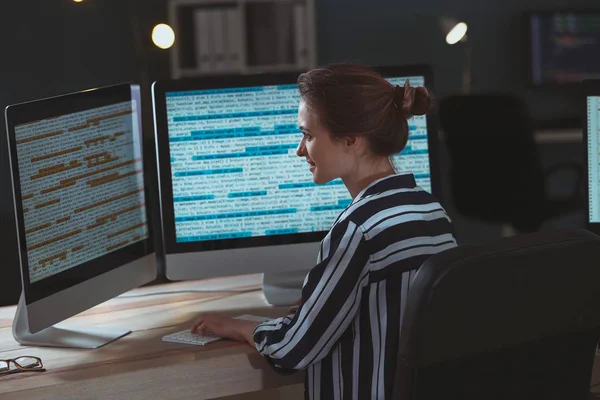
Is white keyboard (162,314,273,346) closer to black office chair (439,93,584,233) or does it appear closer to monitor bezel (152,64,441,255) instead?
monitor bezel (152,64,441,255)

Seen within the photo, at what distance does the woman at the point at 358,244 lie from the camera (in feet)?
4.33

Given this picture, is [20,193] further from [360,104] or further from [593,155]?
[593,155]

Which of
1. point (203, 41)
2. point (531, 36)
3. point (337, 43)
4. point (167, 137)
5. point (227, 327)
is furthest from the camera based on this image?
point (531, 36)

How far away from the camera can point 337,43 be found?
538cm

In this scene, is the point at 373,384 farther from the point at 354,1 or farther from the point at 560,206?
the point at 354,1

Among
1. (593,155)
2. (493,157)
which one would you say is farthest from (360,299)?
(493,157)

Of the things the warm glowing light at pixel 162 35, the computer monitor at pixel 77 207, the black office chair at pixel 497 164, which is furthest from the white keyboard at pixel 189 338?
the black office chair at pixel 497 164

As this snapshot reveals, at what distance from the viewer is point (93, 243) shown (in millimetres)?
1674

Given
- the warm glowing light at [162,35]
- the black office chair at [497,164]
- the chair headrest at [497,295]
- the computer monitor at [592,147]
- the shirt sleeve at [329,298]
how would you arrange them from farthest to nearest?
the black office chair at [497,164] < the warm glowing light at [162,35] < the computer monitor at [592,147] < the shirt sleeve at [329,298] < the chair headrest at [497,295]

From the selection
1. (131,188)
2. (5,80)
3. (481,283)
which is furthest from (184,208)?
(5,80)

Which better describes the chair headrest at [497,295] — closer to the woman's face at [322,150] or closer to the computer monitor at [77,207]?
the woman's face at [322,150]

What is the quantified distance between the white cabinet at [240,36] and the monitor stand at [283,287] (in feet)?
10.5

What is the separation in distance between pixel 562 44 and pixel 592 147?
380 cm

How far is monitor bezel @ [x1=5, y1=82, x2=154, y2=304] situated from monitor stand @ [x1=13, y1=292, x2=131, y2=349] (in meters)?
0.06
